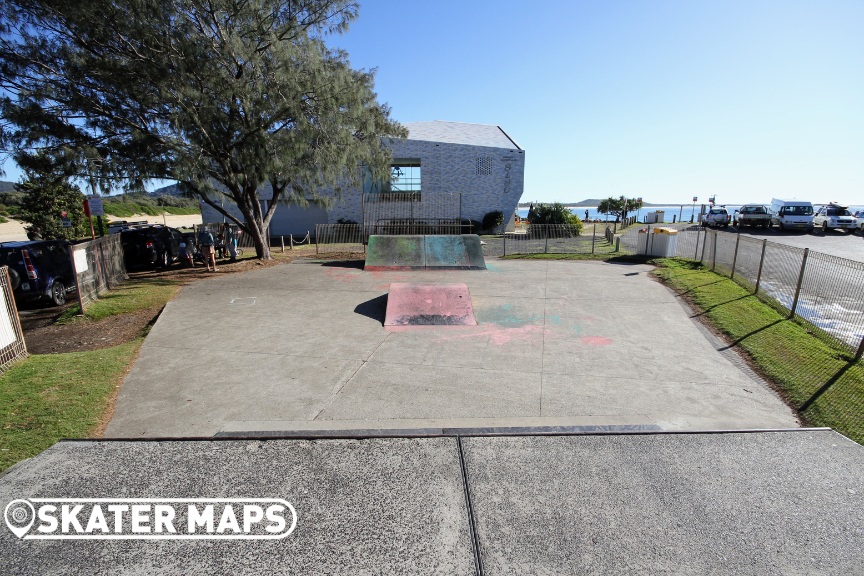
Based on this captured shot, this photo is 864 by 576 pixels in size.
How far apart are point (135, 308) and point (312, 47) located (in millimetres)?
10511

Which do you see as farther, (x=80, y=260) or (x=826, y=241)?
(x=826, y=241)

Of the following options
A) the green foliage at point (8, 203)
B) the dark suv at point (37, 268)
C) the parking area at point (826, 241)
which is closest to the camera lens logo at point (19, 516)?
the dark suv at point (37, 268)

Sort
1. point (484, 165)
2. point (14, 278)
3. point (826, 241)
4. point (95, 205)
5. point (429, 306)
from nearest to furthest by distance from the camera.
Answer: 1. point (429, 306)
2. point (14, 278)
3. point (95, 205)
4. point (826, 241)
5. point (484, 165)

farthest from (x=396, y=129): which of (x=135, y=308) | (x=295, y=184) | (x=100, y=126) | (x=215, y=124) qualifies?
(x=135, y=308)

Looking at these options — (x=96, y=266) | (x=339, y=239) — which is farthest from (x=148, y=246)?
(x=339, y=239)

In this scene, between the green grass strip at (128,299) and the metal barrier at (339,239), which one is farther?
the metal barrier at (339,239)

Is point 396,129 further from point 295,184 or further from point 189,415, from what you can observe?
point 189,415

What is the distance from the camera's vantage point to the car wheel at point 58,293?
37.0ft

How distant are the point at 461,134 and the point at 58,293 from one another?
31754 millimetres

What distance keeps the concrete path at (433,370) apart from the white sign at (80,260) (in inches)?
88.9

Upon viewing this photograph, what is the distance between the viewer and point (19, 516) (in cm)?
327

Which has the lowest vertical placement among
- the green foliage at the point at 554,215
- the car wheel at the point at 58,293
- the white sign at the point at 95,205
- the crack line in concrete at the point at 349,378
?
the crack line in concrete at the point at 349,378

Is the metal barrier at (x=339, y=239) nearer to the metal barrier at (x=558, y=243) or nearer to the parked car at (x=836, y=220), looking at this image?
the metal barrier at (x=558, y=243)

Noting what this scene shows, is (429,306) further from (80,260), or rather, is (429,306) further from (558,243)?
(558,243)
